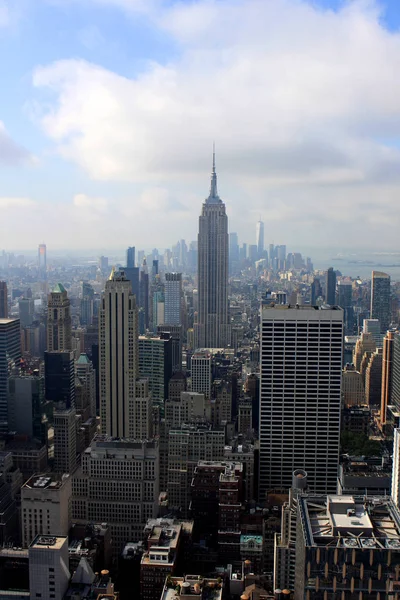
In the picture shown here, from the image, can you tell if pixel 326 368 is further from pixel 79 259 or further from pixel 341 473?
pixel 79 259

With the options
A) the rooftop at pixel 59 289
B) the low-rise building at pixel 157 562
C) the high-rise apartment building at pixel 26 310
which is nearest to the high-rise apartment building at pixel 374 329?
the rooftop at pixel 59 289

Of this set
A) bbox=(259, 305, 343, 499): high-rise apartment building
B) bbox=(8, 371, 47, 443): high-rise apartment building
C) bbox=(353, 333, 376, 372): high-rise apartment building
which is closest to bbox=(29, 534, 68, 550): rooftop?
bbox=(259, 305, 343, 499): high-rise apartment building

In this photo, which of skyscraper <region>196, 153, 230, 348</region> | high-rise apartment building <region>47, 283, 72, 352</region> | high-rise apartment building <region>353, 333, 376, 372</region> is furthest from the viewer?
skyscraper <region>196, 153, 230, 348</region>

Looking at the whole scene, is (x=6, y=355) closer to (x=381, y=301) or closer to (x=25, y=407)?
(x=25, y=407)

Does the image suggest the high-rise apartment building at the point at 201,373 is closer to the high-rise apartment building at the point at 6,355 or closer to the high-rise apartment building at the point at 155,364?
the high-rise apartment building at the point at 155,364

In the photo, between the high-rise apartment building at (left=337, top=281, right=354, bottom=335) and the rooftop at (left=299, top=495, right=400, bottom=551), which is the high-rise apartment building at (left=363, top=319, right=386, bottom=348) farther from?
the rooftop at (left=299, top=495, right=400, bottom=551)

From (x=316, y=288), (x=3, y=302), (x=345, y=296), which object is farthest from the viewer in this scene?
(x=316, y=288)


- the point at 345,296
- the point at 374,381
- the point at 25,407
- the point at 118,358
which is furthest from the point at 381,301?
the point at 25,407
